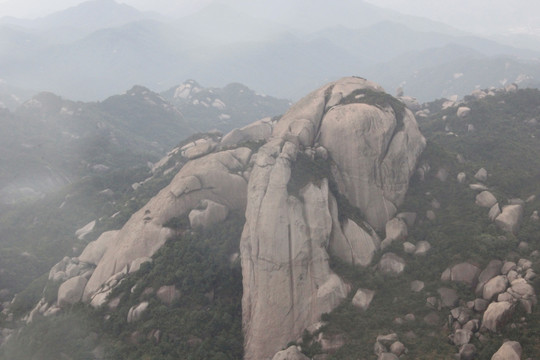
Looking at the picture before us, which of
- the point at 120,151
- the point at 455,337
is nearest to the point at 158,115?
the point at 120,151

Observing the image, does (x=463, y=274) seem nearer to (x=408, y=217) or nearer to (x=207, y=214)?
(x=408, y=217)

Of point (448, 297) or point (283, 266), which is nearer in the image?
point (448, 297)

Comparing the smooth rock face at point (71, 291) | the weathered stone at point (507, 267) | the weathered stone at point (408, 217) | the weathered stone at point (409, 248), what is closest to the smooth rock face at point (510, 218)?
the weathered stone at point (507, 267)

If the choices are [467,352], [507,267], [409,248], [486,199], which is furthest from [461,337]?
[486,199]

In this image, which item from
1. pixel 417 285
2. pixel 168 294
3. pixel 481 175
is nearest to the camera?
pixel 417 285

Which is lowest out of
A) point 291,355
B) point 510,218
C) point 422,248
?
point 291,355

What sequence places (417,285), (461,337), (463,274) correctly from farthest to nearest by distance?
(417,285), (463,274), (461,337)

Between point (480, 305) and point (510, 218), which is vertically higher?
point (510, 218)
